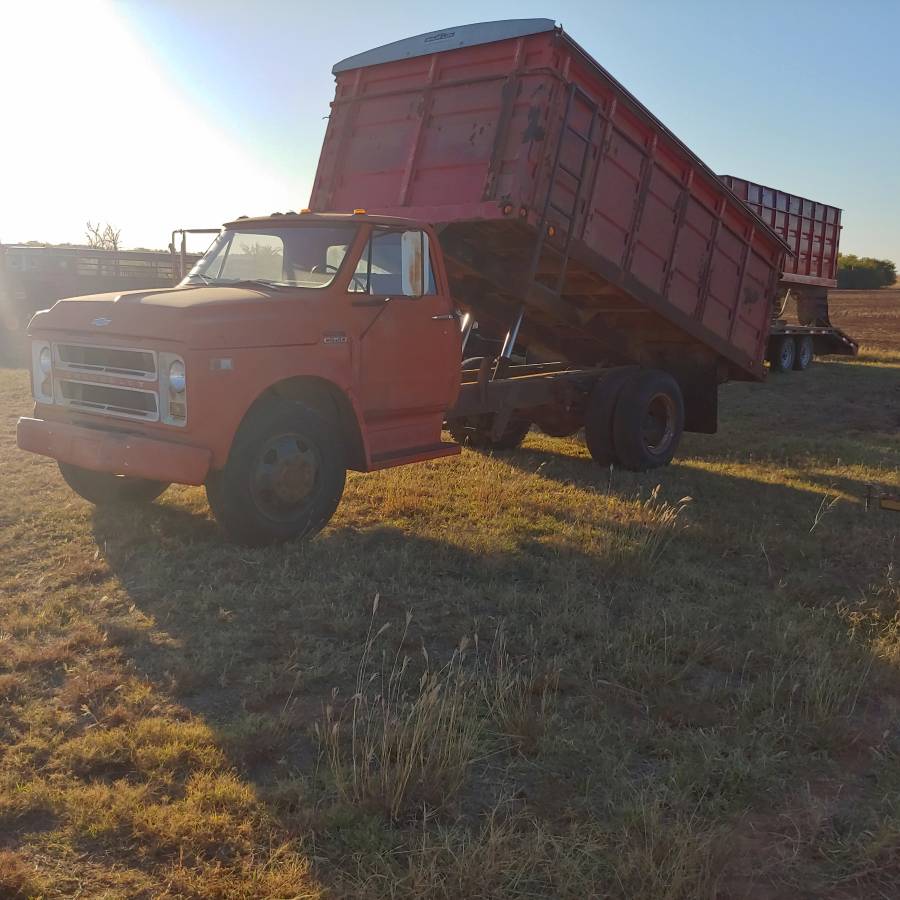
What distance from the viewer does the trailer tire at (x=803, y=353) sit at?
20891 millimetres

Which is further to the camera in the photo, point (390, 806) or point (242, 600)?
point (242, 600)

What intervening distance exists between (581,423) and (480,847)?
6543 mm

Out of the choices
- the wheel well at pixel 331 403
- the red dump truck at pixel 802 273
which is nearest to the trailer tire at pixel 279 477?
the wheel well at pixel 331 403

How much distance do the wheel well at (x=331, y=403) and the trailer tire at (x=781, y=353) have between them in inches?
624

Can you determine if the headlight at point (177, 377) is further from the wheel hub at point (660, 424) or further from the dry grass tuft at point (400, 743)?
the wheel hub at point (660, 424)

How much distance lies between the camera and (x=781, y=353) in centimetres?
2011

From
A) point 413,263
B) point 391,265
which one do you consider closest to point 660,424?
point 413,263

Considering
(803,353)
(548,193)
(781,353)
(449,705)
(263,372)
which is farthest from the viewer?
(803,353)

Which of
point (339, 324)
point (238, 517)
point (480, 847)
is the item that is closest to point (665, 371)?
point (339, 324)

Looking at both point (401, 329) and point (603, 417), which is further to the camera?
point (603, 417)

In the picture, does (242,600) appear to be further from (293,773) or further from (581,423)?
(581,423)

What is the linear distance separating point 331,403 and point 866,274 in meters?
67.5

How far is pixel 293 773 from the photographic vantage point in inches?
123

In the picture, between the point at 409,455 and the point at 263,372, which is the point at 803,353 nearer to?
the point at 409,455
